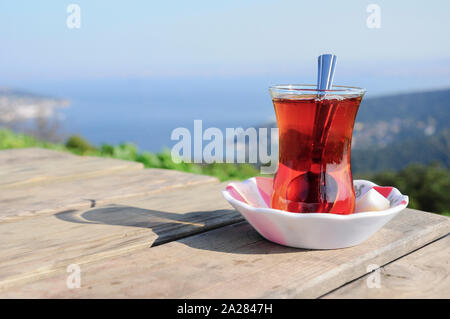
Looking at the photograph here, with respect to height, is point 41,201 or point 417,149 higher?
point 41,201

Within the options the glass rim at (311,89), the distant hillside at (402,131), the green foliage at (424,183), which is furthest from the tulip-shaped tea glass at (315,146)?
the distant hillside at (402,131)

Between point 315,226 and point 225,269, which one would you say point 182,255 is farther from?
point 315,226

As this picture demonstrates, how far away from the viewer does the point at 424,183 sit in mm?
14531

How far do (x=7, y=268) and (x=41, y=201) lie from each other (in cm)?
49

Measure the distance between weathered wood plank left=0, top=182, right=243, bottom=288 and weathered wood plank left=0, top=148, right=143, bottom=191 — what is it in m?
0.40

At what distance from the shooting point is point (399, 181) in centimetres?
1474

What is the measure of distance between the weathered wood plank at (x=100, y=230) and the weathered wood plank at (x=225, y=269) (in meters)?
0.03

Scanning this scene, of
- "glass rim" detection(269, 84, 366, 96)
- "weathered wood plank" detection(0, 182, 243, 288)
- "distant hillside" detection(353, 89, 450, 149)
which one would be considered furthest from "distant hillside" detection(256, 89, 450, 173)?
→ "glass rim" detection(269, 84, 366, 96)

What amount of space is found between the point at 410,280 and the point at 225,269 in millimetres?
292

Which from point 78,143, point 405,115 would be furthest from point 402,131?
point 78,143
